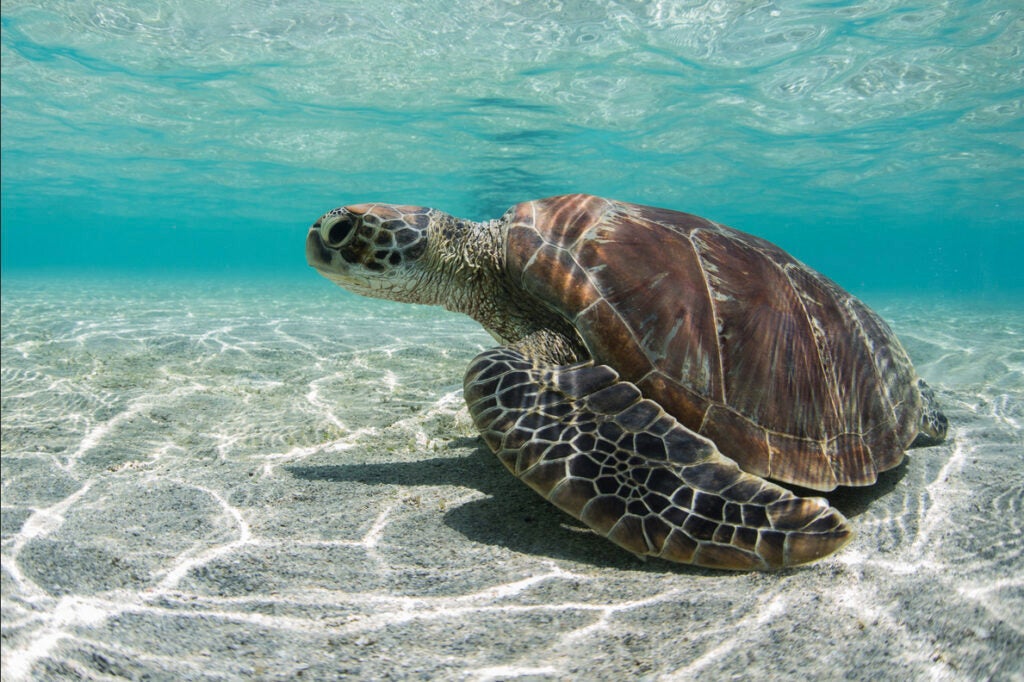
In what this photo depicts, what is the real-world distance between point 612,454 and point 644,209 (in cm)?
180

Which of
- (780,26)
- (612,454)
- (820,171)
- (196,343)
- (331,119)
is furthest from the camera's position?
(820,171)

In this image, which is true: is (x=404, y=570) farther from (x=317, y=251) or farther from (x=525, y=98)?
(x=525, y=98)

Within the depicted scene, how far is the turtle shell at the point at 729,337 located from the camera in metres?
2.52

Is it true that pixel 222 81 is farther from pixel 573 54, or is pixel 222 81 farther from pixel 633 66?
pixel 633 66

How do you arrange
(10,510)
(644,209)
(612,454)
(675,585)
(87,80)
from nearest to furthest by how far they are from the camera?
(675,585) < (612,454) < (10,510) < (644,209) < (87,80)

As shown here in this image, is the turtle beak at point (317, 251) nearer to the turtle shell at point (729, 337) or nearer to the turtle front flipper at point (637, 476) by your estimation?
the turtle shell at point (729, 337)

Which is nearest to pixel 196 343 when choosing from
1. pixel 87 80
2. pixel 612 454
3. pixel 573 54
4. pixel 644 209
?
pixel 644 209

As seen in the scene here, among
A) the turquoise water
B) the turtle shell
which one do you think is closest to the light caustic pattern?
the turtle shell

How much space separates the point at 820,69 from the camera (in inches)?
532

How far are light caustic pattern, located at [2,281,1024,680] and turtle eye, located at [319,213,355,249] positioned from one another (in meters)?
1.30

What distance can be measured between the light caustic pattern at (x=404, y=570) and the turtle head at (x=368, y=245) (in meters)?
1.11

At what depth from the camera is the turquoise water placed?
11.7m

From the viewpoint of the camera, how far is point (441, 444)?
353 cm

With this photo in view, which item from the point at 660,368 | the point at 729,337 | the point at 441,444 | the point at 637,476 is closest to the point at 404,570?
the point at 637,476
